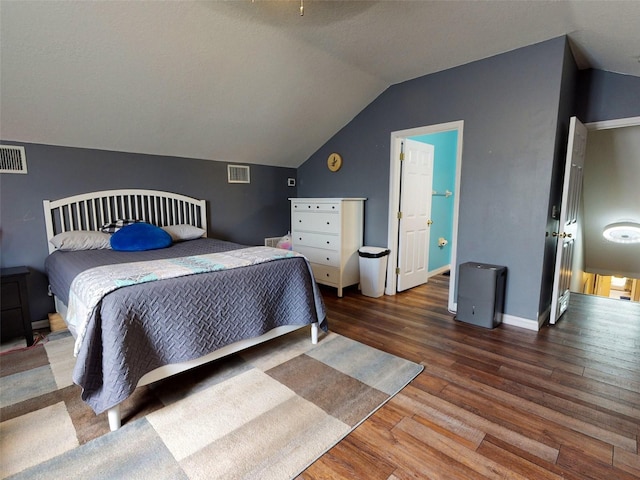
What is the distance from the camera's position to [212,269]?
210 cm

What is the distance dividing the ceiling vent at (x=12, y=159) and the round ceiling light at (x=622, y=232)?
704 cm

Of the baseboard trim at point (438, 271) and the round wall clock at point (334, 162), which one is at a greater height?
the round wall clock at point (334, 162)

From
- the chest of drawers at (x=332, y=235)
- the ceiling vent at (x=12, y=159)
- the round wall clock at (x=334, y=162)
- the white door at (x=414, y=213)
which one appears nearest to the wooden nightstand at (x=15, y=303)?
the ceiling vent at (x=12, y=159)

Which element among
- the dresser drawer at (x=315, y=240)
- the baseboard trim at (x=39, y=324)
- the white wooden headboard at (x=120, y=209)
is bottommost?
the baseboard trim at (x=39, y=324)

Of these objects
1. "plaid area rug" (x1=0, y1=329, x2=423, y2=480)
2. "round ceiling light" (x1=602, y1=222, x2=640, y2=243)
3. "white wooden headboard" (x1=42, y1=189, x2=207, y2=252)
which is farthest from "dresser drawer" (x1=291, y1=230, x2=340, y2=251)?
"round ceiling light" (x1=602, y1=222, x2=640, y2=243)

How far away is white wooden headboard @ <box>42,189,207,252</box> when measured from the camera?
3.03 m

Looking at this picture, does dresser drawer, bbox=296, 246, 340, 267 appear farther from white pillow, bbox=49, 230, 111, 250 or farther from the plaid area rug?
white pillow, bbox=49, 230, 111, 250

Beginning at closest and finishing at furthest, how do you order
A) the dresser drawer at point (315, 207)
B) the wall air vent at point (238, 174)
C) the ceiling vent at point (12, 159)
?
the ceiling vent at point (12, 159) → the dresser drawer at point (315, 207) → the wall air vent at point (238, 174)

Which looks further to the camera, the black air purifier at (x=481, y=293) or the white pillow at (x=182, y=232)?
the white pillow at (x=182, y=232)

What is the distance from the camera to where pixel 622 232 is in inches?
175

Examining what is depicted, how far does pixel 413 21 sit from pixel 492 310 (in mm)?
2569

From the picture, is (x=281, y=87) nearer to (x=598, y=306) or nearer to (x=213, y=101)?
(x=213, y=101)

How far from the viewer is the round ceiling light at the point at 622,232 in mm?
4305

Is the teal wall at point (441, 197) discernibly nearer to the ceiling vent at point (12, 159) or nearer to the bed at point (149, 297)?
the bed at point (149, 297)
